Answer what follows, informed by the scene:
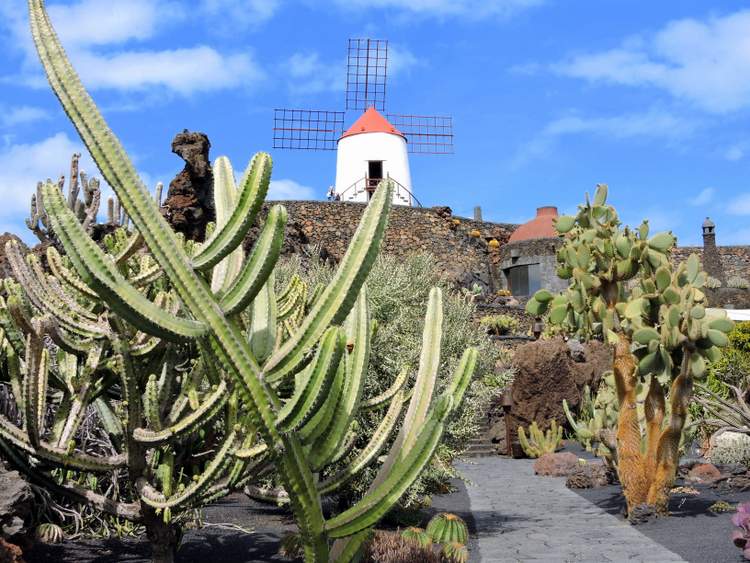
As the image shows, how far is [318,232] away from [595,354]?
52.8 feet

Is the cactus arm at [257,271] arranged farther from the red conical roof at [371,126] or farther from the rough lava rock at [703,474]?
the red conical roof at [371,126]

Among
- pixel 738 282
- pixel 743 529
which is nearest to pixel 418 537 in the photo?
pixel 743 529

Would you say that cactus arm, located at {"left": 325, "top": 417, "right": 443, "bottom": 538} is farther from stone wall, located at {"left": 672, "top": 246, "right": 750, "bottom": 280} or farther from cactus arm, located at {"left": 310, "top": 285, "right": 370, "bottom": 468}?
stone wall, located at {"left": 672, "top": 246, "right": 750, "bottom": 280}

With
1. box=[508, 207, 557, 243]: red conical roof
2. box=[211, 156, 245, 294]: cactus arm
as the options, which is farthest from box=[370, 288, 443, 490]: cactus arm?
box=[508, 207, 557, 243]: red conical roof

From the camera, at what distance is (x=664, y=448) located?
30.9 ft

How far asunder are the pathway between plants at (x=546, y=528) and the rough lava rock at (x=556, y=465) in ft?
1.62

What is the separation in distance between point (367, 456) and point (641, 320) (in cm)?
575

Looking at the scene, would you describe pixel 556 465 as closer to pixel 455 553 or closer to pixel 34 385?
pixel 455 553

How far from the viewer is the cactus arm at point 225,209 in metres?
4.42

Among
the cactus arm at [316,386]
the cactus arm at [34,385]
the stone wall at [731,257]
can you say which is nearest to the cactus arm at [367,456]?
the cactus arm at [316,386]

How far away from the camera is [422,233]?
36.8 m

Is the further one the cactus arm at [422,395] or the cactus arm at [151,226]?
the cactus arm at [422,395]

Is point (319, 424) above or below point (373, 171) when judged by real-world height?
below

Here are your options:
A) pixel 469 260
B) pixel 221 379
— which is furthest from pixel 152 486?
pixel 469 260
